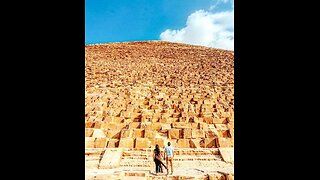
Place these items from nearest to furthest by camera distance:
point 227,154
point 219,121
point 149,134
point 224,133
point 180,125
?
point 227,154 → point 149,134 → point 224,133 → point 180,125 → point 219,121

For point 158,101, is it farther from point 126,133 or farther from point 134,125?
point 126,133

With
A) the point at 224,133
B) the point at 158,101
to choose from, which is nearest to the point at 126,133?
the point at 224,133

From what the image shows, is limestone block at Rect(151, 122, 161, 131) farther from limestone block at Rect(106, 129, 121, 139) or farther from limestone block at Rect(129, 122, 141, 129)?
limestone block at Rect(106, 129, 121, 139)

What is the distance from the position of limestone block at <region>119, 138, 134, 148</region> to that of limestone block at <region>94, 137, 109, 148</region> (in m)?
0.45

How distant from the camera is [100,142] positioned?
31.8 ft

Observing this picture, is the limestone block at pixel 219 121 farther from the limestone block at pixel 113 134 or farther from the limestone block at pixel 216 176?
the limestone block at pixel 216 176

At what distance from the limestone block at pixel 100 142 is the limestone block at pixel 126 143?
448 millimetres

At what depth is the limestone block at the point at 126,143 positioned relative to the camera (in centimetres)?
947

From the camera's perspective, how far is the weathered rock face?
10.1 meters

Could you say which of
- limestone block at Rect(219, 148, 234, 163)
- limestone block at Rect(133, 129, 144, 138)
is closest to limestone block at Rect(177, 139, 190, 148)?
limestone block at Rect(219, 148, 234, 163)

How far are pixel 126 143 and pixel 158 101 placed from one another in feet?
17.6

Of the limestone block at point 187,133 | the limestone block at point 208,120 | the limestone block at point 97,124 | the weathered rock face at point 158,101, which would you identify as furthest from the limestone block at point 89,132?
the limestone block at point 208,120
